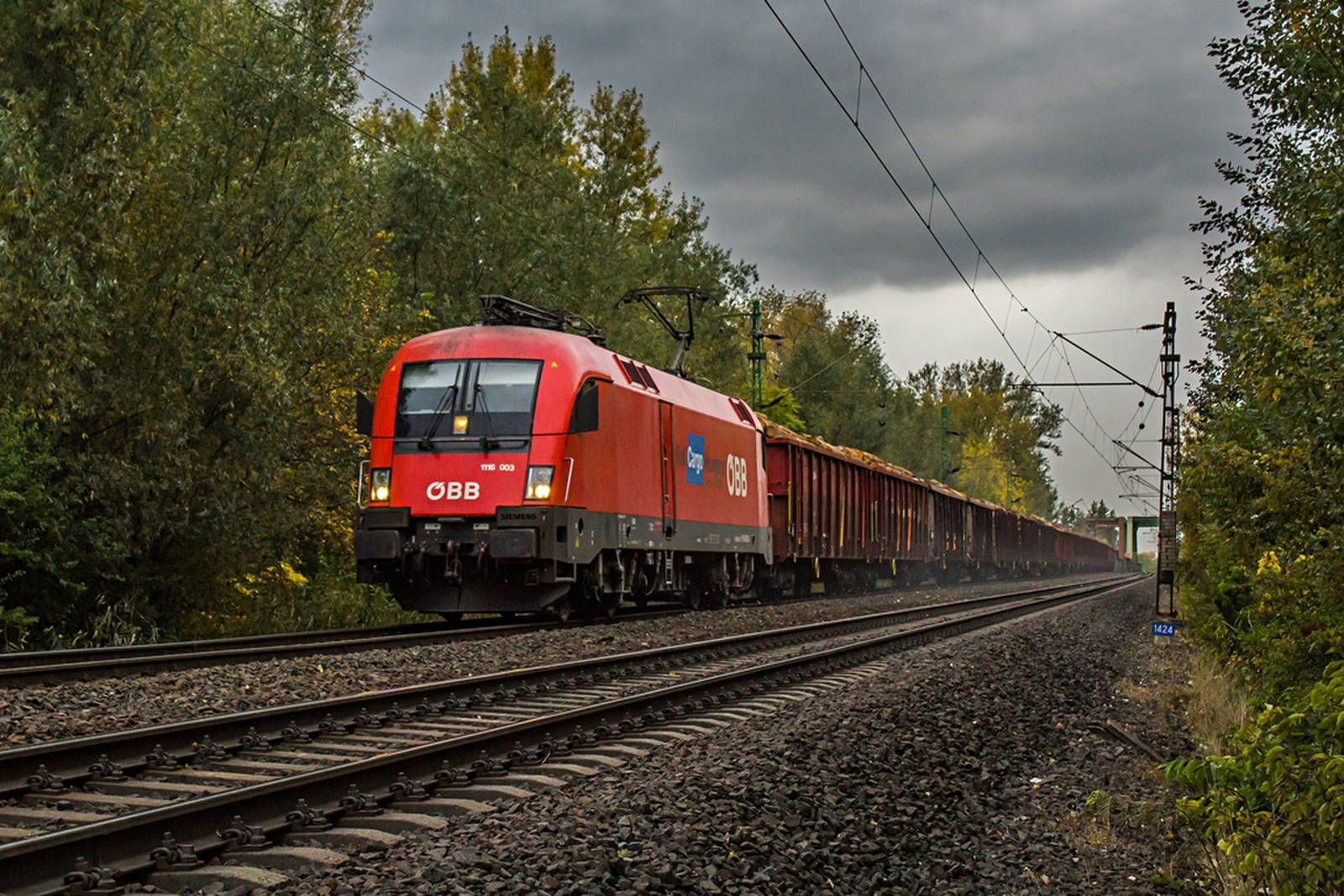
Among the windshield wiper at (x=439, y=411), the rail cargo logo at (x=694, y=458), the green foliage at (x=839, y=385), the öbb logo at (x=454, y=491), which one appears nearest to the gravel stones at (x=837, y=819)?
the öbb logo at (x=454, y=491)

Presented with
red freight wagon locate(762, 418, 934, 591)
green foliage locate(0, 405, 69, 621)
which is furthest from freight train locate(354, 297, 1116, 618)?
red freight wagon locate(762, 418, 934, 591)

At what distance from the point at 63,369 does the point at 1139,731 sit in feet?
36.9

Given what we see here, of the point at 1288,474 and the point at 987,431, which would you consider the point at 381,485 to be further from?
the point at 987,431

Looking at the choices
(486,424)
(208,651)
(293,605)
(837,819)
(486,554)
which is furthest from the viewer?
(293,605)

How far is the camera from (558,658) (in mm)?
11688

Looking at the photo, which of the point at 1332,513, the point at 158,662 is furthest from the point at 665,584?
the point at 1332,513

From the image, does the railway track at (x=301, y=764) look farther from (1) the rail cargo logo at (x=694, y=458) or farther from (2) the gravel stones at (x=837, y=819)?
(1) the rail cargo logo at (x=694, y=458)

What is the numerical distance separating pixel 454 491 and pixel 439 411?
1.05 meters


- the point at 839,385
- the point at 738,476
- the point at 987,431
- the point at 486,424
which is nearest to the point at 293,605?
the point at 486,424

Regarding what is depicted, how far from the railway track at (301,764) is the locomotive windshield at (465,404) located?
4.15m

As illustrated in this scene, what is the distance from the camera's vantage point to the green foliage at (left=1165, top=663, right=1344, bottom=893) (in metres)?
4.75

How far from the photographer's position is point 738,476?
67.7 ft

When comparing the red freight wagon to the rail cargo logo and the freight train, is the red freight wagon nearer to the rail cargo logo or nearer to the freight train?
the freight train

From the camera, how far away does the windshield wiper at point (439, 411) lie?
14414 mm
